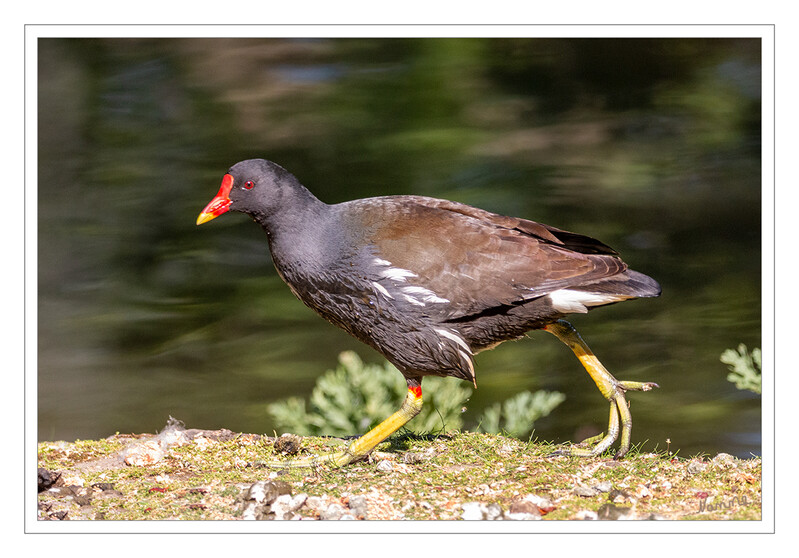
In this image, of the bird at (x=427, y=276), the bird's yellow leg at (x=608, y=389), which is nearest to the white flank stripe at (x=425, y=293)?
the bird at (x=427, y=276)

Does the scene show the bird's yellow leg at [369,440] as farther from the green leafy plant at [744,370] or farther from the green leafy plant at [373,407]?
the green leafy plant at [744,370]

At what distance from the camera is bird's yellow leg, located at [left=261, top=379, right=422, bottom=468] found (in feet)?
14.2

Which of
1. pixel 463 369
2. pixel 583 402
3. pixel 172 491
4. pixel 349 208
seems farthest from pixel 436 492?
pixel 583 402

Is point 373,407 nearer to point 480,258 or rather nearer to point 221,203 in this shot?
point 480,258

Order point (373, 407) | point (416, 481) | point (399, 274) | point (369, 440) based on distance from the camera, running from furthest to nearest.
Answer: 1. point (373, 407)
2. point (369, 440)
3. point (399, 274)
4. point (416, 481)

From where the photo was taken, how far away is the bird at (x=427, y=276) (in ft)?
13.7

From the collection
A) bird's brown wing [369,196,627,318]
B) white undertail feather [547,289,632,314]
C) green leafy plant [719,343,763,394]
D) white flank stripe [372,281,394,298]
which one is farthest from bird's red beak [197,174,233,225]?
green leafy plant [719,343,763,394]

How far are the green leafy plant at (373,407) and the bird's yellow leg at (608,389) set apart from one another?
0.55 meters

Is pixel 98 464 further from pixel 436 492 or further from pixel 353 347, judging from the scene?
pixel 353 347

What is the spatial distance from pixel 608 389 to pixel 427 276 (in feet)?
3.98

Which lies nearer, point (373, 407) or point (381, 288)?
point (381, 288)

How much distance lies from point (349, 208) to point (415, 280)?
621mm

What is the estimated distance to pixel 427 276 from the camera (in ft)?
13.7

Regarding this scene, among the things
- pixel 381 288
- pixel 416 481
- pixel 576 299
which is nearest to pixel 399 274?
pixel 381 288
